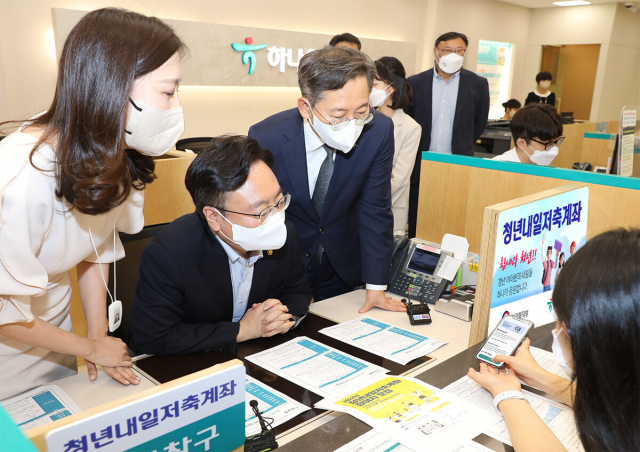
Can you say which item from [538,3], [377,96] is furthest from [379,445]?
[538,3]

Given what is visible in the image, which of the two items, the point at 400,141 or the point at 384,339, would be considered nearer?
the point at 384,339

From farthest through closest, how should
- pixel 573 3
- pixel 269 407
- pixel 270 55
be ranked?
pixel 573 3 < pixel 270 55 < pixel 269 407

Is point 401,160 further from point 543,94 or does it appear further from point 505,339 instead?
point 543,94

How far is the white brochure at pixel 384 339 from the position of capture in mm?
1530

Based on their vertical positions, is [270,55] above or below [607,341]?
above

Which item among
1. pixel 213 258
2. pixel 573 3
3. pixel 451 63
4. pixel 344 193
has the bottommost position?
pixel 213 258

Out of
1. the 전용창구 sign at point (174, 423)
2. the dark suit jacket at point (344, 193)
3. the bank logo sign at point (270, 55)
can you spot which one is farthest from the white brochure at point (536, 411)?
the bank logo sign at point (270, 55)

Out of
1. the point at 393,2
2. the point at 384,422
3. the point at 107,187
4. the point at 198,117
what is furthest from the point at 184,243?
the point at 393,2

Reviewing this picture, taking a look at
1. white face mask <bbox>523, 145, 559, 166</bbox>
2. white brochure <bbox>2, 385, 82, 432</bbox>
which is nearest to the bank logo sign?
white face mask <bbox>523, 145, 559, 166</bbox>

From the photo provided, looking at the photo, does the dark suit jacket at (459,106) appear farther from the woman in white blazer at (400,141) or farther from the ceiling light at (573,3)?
the ceiling light at (573,3)

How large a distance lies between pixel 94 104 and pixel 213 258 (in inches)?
25.4

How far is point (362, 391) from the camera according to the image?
1.24 meters

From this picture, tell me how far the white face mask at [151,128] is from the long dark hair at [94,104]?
77 millimetres

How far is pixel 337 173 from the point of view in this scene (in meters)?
2.00
